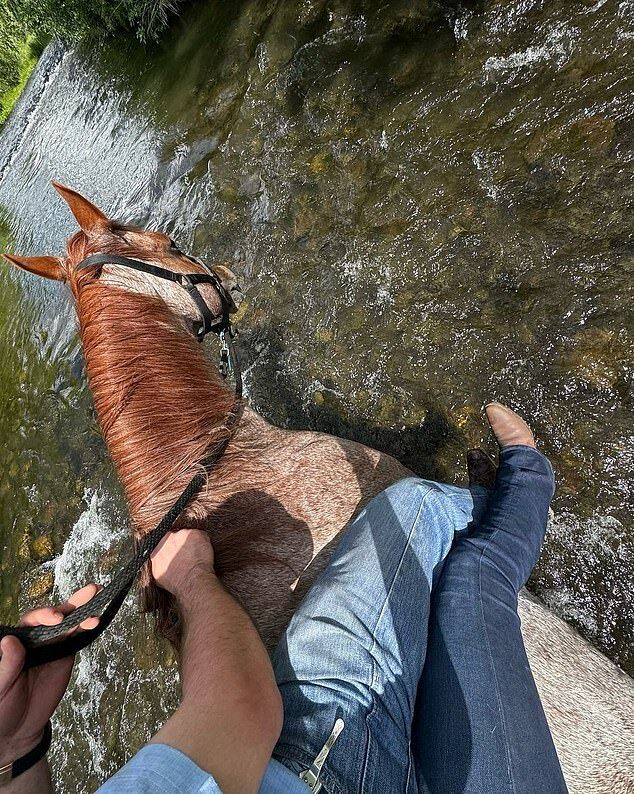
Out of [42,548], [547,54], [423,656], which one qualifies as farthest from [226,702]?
[42,548]

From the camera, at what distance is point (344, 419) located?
333 centimetres

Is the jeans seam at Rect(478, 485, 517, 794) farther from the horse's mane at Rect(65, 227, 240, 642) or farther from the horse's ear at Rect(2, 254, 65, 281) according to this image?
the horse's ear at Rect(2, 254, 65, 281)

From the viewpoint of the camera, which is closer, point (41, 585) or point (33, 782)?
point (33, 782)

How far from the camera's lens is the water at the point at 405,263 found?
2.47m

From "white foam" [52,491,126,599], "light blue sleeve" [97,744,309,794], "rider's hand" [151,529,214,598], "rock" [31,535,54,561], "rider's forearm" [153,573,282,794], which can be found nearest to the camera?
"light blue sleeve" [97,744,309,794]

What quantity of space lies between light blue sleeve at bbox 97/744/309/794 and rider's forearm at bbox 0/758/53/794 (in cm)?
60

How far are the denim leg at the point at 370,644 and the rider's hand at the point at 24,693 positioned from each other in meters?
0.66

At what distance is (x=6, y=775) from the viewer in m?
1.20

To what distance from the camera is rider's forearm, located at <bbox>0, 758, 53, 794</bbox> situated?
47.1 inches

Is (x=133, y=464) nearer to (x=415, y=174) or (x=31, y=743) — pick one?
(x=31, y=743)

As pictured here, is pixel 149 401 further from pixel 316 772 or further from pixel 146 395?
pixel 316 772

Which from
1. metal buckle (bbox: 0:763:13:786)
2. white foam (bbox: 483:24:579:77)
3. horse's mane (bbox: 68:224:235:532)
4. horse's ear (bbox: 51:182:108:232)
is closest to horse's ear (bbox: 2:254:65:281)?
horse's mane (bbox: 68:224:235:532)

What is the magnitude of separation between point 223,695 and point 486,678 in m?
0.81

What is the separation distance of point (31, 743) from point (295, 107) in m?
4.84
